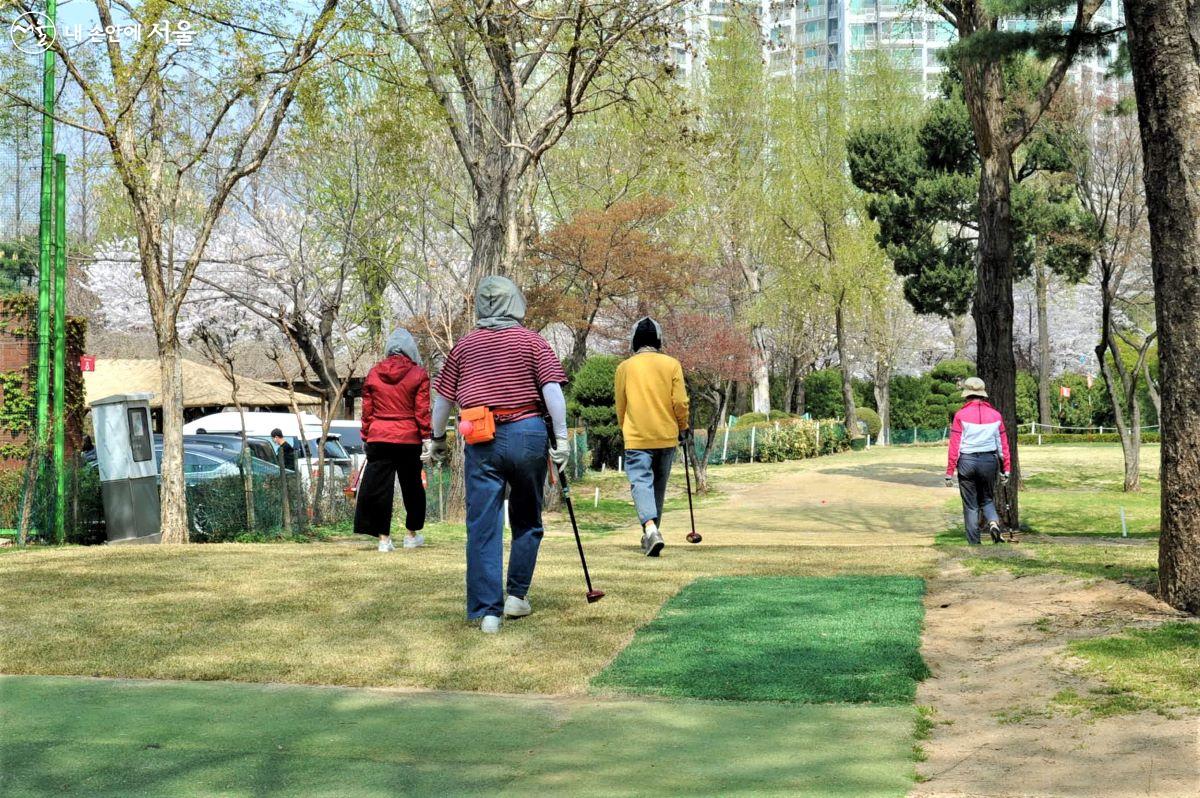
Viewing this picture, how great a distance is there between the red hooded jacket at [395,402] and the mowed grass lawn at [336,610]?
3.42 feet

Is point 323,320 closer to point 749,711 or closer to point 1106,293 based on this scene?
point 1106,293

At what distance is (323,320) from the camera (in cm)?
2720

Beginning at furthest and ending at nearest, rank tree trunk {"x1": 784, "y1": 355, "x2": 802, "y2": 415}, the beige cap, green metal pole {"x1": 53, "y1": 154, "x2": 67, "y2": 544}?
Result: tree trunk {"x1": 784, "y1": 355, "x2": 802, "y2": 415}, green metal pole {"x1": 53, "y1": 154, "x2": 67, "y2": 544}, the beige cap

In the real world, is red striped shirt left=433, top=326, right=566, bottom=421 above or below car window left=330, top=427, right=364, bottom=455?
above

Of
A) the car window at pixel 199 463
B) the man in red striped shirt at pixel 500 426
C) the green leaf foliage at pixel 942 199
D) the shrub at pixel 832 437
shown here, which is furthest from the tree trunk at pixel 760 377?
the man in red striped shirt at pixel 500 426

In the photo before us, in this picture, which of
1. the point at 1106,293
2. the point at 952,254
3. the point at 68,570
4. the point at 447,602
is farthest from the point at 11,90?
the point at 952,254

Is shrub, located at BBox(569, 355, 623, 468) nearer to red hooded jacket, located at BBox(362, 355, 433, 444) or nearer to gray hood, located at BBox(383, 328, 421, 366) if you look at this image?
gray hood, located at BBox(383, 328, 421, 366)

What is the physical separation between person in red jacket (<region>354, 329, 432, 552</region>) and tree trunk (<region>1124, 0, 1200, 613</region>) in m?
5.94

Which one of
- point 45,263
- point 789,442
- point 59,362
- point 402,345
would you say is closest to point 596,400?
point 789,442

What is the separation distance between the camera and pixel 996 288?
15.5 m

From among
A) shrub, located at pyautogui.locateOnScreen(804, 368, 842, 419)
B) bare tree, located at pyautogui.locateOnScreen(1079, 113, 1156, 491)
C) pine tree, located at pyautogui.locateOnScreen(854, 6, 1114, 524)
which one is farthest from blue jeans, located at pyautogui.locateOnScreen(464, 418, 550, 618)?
shrub, located at pyautogui.locateOnScreen(804, 368, 842, 419)

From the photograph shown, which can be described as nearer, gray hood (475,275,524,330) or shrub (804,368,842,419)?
gray hood (475,275,524,330)

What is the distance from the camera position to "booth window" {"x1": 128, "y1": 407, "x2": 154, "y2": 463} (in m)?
15.3

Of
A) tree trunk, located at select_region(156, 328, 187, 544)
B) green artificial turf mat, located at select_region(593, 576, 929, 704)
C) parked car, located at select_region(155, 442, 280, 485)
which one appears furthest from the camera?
parked car, located at select_region(155, 442, 280, 485)
